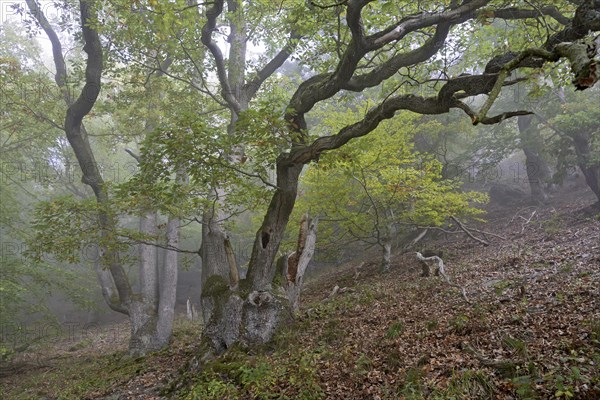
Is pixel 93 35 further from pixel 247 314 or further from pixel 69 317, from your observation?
pixel 69 317

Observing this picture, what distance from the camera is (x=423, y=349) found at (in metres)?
5.22

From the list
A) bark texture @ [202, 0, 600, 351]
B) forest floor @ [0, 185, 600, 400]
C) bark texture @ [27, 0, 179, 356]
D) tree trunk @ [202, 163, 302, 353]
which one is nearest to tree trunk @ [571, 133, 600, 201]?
forest floor @ [0, 185, 600, 400]

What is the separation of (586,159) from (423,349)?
14055 mm

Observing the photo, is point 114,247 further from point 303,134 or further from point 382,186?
point 382,186

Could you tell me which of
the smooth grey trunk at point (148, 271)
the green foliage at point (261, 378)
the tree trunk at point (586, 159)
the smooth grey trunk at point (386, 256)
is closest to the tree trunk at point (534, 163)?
the tree trunk at point (586, 159)

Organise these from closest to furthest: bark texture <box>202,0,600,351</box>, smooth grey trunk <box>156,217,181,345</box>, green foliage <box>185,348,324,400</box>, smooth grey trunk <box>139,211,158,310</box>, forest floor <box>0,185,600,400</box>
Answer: forest floor <box>0,185,600,400</box>, green foliage <box>185,348,324,400</box>, bark texture <box>202,0,600,351</box>, smooth grey trunk <box>156,217,181,345</box>, smooth grey trunk <box>139,211,158,310</box>

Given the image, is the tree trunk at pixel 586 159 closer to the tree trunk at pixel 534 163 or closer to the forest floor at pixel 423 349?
the tree trunk at pixel 534 163

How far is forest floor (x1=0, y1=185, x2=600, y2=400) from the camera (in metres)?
4.09

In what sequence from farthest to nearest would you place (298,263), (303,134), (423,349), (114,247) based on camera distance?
(298,263), (114,247), (303,134), (423,349)

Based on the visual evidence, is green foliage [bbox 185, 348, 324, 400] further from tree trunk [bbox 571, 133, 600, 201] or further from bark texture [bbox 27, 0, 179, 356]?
tree trunk [bbox 571, 133, 600, 201]

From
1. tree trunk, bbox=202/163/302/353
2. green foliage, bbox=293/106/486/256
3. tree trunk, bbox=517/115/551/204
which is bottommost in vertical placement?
tree trunk, bbox=202/163/302/353

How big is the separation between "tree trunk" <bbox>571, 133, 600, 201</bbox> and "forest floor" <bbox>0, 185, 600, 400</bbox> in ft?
14.9

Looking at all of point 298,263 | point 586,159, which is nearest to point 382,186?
point 298,263

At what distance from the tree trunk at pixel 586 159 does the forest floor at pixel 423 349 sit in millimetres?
4550
